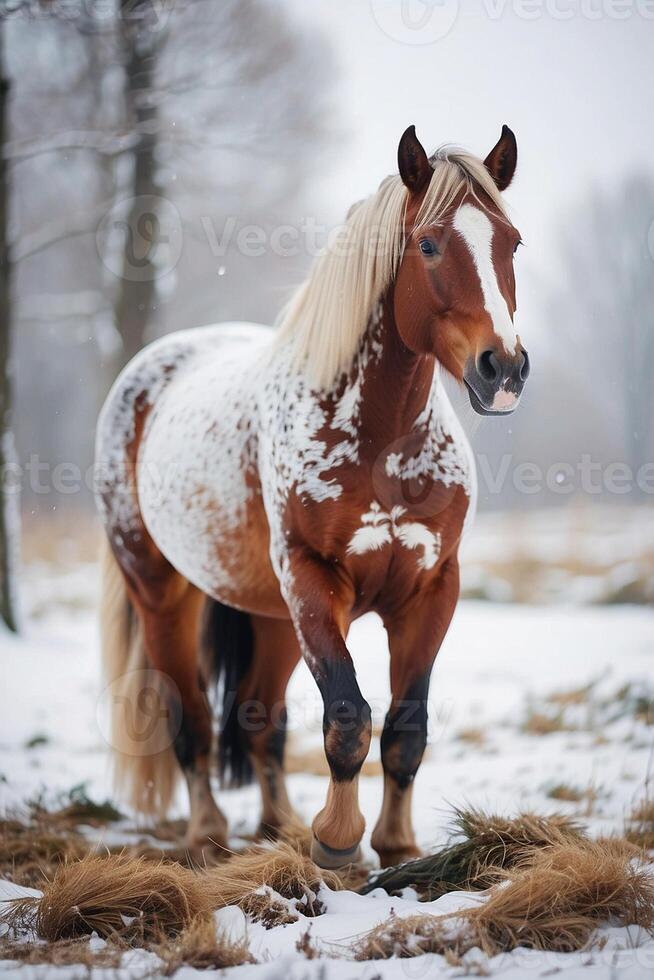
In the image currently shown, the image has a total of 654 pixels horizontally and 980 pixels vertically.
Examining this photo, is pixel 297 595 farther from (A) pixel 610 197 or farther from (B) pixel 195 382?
(A) pixel 610 197

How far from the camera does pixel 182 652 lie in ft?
13.2

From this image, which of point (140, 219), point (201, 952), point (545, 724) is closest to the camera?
point (201, 952)

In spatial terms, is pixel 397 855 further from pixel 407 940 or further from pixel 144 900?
pixel 144 900

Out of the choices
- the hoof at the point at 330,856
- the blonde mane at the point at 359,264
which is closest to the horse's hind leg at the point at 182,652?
the hoof at the point at 330,856

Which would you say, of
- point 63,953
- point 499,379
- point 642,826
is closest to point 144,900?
point 63,953

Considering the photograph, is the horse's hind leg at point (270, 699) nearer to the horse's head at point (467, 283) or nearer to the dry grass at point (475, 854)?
the dry grass at point (475, 854)

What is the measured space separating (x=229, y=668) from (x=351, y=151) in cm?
536

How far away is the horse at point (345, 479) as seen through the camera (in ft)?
8.54

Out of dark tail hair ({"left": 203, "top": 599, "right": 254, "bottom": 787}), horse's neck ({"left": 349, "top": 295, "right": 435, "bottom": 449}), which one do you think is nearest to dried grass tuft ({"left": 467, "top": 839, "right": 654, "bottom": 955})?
horse's neck ({"left": 349, "top": 295, "right": 435, "bottom": 449})

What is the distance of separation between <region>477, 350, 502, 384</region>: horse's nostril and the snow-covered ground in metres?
1.48

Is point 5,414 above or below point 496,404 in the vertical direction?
below

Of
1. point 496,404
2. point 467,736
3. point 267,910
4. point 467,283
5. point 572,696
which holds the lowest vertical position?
point 467,736

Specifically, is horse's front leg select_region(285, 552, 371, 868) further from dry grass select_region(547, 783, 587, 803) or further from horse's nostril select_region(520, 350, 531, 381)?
dry grass select_region(547, 783, 587, 803)

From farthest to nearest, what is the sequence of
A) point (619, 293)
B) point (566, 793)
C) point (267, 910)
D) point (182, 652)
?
point (619, 293) → point (182, 652) → point (566, 793) → point (267, 910)
